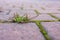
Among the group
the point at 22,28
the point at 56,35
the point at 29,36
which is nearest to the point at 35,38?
the point at 29,36

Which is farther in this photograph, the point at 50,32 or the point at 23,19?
the point at 23,19

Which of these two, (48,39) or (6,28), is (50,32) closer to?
(48,39)

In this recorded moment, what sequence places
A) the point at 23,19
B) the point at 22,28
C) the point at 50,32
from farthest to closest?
the point at 23,19 < the point at 22,28 < the point at 50,32

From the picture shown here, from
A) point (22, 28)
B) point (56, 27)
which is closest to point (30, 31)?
point (22, 28)

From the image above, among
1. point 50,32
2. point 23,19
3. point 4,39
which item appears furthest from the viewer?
point 23,19

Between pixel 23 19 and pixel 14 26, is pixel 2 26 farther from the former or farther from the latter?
pixel 23 19

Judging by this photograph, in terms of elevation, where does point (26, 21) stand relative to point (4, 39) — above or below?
below
